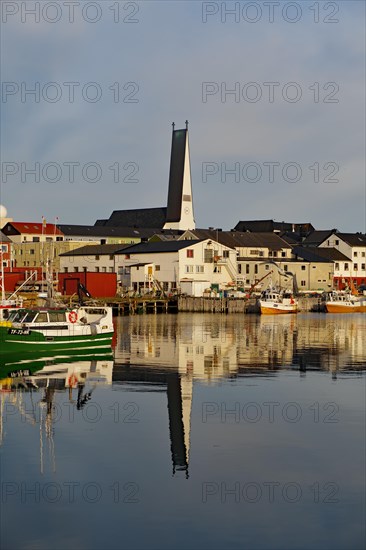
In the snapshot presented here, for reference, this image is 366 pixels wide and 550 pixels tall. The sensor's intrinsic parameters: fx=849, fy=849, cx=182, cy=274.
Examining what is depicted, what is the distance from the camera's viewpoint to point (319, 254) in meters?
136

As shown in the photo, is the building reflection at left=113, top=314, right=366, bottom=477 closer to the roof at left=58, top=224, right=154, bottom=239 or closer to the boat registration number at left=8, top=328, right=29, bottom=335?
the boat registration number at left=8, top=328, right=29, bottom=335

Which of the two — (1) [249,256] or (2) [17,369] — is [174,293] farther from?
(2) [17,369]

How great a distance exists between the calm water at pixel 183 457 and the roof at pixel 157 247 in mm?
69542

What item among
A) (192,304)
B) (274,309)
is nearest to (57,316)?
(274,309)

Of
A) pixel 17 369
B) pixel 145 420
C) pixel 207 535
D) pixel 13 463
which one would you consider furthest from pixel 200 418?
pixel 17 369

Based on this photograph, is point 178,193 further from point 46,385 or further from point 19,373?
point 46,385

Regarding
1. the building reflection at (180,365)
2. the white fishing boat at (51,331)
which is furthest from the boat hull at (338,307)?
the white fishing boat at (51,331)

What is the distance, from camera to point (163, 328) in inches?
2689

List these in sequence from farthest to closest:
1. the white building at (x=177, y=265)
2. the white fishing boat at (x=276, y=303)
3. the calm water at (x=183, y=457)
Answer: the white building at (x=177, y=265) < the white fishing boat at (x=276, y=303) < the calm water at (x=183, y=457)

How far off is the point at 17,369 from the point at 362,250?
113 metres

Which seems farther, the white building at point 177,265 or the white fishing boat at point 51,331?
the white building at point 177,265

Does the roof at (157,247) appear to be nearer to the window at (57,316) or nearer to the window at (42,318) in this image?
the window at (57,316)

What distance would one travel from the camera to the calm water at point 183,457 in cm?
1628

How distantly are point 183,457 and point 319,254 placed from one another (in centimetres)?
11644
